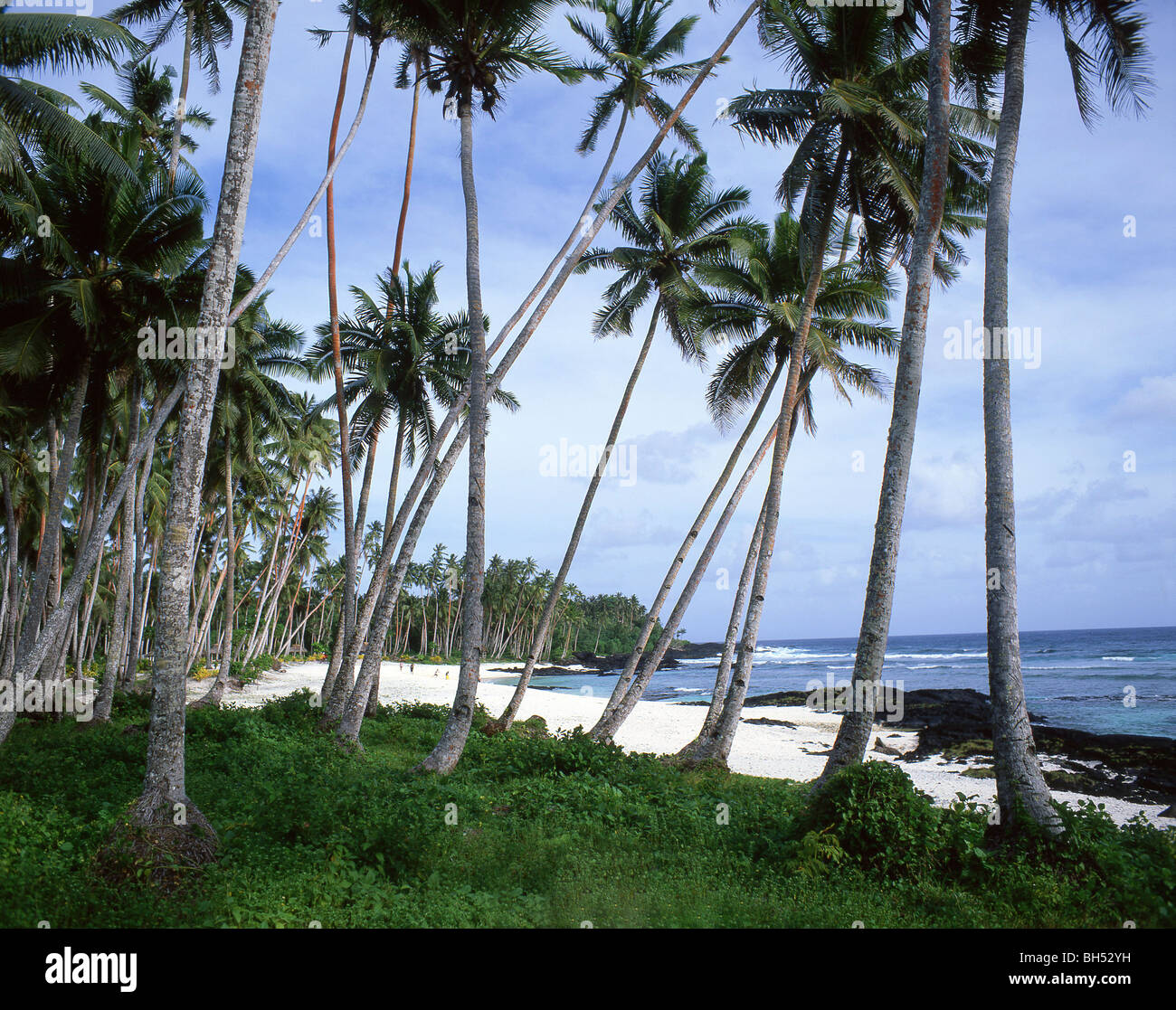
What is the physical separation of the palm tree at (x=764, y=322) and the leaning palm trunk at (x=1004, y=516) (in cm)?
664

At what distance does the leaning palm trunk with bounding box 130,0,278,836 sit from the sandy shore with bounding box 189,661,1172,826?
28.9 ft

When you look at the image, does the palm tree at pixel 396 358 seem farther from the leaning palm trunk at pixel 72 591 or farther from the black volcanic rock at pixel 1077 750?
the black volcanic rock at pixel 1077 750

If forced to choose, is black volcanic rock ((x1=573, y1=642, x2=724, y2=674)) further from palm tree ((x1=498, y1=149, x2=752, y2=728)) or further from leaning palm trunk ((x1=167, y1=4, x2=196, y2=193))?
leaning palm trunk ((x1=167, y1=4, x2=196, y2=193))

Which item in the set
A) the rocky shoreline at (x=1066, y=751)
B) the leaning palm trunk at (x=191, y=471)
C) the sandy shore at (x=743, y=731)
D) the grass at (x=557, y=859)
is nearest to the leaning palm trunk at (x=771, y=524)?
the sandy shore at (x=743, y=731)

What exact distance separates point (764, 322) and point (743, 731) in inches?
674

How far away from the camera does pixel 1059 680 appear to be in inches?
1953

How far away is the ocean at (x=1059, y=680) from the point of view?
107ft

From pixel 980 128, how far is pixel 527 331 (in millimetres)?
8074

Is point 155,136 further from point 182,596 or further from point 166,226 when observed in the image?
point 182,596

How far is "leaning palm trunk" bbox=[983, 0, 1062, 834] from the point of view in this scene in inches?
293

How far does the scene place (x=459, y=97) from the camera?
11.6 m

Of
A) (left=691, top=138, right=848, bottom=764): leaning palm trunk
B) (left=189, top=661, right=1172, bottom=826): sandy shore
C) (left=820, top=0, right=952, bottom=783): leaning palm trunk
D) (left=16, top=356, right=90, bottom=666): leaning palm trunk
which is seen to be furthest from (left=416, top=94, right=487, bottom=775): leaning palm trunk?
(left=16, top=356, right=90, bottom=666): leaning palm trunk

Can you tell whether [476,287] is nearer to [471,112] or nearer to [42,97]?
[471,112]

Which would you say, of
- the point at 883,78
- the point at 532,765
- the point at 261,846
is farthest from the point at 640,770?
the point at 883,78
